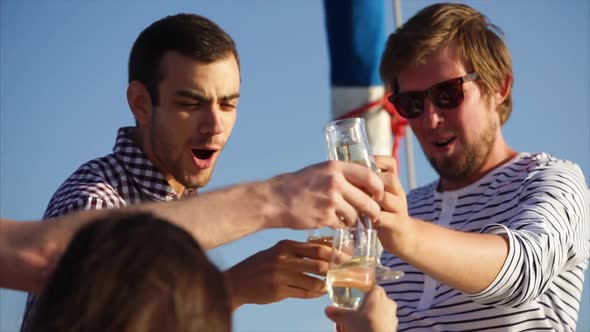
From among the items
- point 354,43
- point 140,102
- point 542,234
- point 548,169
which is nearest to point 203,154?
point 140,102

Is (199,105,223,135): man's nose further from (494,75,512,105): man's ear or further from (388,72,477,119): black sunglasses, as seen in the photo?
(494,75,512,105): man's ear

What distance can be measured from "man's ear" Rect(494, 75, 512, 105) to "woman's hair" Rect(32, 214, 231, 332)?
3165mm

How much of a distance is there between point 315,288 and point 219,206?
1.99ft

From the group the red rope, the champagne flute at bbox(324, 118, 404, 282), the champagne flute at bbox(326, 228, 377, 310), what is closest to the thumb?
the champagne flute at bbox(326, 228, 377, 310)

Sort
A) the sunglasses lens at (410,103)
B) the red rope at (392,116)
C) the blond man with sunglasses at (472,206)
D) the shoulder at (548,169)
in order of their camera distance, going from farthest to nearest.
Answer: the red rope at (392,116), the sunglasses lens at (410,103), the shoulder at (548,169), the blond man with sunglasses at (472,206)

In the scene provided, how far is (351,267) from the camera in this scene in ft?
7.43

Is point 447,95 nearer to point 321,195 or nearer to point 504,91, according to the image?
point 504,91

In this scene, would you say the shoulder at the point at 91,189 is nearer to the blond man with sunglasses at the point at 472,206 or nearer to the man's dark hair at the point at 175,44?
the man's dark hair at the point at 175,44

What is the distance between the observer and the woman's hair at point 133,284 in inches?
49.8

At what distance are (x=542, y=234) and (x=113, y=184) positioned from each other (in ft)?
5.06

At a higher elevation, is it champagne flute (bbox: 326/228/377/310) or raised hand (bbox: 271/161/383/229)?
raised hand (bbox: 271/161/383/229)

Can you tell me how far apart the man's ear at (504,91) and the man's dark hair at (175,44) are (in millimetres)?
1465

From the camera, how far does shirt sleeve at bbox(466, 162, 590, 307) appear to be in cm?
298

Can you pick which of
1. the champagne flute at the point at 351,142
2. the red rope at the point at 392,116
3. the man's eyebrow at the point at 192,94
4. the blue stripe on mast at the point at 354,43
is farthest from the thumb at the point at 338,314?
the blue stripe on mast at the point at 354,43
